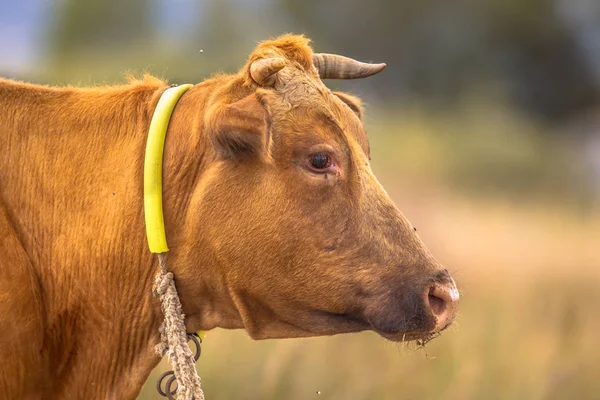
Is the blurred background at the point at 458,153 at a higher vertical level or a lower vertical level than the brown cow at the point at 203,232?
lower

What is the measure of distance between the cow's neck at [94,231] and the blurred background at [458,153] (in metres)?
0.95

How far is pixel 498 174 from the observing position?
11719mm

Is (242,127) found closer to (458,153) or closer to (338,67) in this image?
(338,67)

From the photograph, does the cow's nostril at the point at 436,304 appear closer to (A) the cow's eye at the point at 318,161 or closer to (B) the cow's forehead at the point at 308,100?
(A) the cow's eye at the point at 318,161

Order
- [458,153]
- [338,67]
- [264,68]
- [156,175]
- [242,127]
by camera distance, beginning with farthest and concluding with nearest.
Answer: [458,153] < [338,67] < [156,175] < [264,68] < [242,127]

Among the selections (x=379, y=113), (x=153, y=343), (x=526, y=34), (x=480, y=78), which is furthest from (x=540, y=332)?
(x=526, y=34)

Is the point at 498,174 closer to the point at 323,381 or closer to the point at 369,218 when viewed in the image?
the point at 323,381

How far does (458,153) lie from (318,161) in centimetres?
838

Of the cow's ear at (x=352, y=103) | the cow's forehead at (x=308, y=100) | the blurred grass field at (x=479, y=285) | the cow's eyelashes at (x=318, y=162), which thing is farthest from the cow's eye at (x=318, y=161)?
the blurred grass field at (x=479, y=285)

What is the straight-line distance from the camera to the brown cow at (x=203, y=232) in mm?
3879

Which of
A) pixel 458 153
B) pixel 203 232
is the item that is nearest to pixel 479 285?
pixel 458 153

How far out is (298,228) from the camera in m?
3.91

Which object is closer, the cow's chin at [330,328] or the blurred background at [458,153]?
the cow's chin at [330,328]

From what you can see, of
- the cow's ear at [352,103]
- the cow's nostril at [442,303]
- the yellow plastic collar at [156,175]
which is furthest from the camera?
the cow's ear at [352,103]
